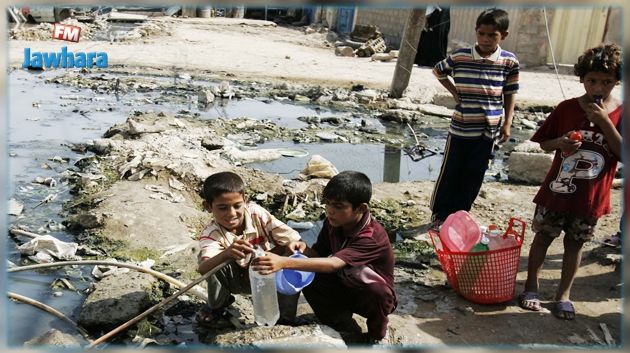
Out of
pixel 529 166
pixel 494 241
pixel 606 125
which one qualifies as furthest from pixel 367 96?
pixel 606 125

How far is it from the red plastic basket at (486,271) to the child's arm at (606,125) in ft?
1.92

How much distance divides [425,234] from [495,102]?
3.53ft

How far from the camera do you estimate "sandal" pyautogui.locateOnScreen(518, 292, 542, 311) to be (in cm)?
311

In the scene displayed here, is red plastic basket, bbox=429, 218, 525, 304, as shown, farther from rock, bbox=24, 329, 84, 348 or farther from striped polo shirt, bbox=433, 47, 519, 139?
rock, bbox=24, 329, 84, 348

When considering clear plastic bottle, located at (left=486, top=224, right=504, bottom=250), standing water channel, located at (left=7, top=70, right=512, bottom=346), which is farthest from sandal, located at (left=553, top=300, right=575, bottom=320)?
standing water channel, located at (left=7, top=70, right=512, bottom=346)

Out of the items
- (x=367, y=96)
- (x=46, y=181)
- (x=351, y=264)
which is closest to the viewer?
(x=351, y=264)

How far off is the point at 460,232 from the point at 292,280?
1092mm

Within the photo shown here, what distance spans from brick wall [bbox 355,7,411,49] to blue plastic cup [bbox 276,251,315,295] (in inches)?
644

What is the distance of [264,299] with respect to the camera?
267 centimetres

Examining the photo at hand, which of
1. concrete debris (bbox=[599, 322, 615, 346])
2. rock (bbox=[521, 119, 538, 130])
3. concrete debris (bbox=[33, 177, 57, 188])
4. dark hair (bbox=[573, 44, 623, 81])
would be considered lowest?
concrete debris (bbox=[33, 177, 57, 188])

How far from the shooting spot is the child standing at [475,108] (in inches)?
149

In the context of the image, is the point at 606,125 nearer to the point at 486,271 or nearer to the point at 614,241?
the point at 486,271

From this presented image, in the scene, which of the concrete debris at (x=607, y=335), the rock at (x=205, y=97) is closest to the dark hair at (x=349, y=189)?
the concrete debris at (x=607, y=335)

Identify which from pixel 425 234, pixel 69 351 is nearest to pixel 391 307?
pixel 69 351
